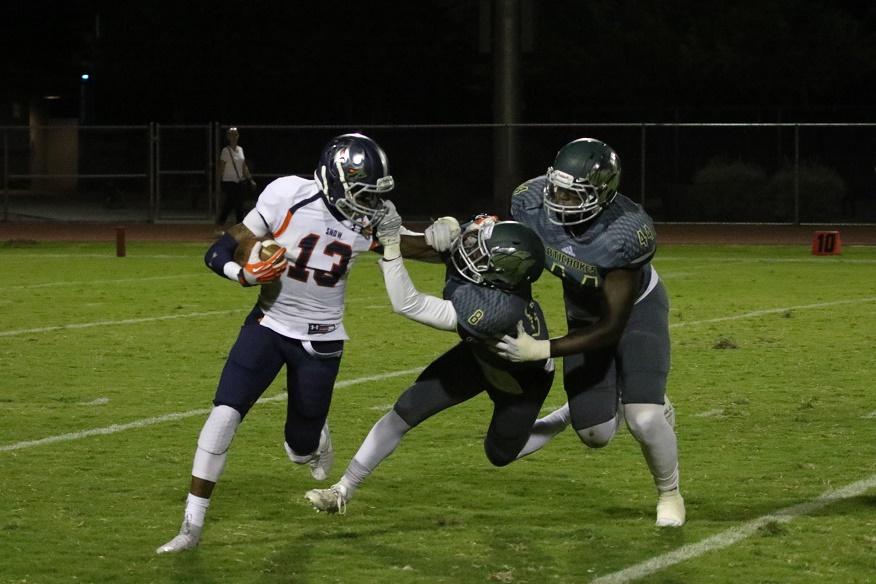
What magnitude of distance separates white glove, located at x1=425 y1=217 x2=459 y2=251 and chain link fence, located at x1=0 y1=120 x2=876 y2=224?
Result: 15.8 m

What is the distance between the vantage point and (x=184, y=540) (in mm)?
5227

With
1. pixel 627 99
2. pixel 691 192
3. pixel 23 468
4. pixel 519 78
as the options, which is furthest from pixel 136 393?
pixel 627 99

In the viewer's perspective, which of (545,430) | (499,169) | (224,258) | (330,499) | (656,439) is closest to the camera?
(224,258)

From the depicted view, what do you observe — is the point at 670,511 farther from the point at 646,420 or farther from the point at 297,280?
the point at 297,280

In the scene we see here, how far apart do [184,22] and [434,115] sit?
266 inches

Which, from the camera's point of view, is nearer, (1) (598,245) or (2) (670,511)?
(1) (598,245)

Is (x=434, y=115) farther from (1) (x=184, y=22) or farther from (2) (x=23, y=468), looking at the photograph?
(2) (x=23, y=468)

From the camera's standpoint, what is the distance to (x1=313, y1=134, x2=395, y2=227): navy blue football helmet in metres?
5.32

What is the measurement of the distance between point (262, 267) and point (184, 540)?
947mm

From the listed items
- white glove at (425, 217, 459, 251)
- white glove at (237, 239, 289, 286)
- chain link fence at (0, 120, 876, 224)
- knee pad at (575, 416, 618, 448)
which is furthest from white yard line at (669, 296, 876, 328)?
chain link fence at (0, 120, 876, 224)

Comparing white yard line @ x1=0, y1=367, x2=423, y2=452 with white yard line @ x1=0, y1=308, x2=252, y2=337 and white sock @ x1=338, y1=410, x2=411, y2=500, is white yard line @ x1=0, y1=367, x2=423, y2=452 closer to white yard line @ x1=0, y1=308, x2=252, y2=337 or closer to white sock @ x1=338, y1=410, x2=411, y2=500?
white sock @ x1=338, y1=410, x2=411, y2=500

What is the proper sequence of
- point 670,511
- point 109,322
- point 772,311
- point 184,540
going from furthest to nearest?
point 772,311, point 109,322, point 670,511, point 184,540

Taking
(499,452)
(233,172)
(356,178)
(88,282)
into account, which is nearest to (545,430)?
(499,452)

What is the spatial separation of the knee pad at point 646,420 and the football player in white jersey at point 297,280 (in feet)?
3.13
